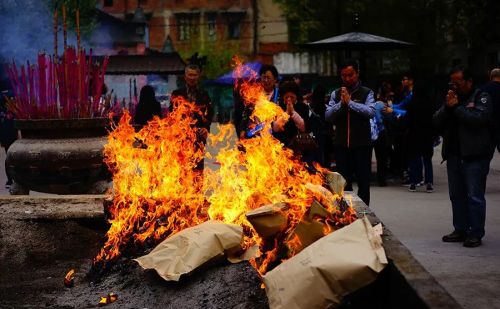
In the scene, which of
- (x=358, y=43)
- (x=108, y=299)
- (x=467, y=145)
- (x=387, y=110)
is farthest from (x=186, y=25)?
(x=108, y=299)

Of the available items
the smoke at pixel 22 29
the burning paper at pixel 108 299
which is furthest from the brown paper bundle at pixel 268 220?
the smoke at pixel 22 29

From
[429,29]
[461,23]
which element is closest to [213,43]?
[429,29]

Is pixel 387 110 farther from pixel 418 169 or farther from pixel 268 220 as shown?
pixel 268 220

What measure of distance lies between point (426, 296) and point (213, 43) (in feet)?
168

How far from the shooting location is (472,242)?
23.1 feet

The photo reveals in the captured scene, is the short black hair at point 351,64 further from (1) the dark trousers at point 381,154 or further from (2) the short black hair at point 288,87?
(1) the dark trousers at point 381,154

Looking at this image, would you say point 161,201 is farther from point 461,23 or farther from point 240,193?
point 461,23

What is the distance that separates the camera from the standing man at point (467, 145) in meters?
6.90

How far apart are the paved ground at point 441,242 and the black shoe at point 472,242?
59 millimetres

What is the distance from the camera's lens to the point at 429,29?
119ft

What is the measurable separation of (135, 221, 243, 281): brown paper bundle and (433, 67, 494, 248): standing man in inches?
130

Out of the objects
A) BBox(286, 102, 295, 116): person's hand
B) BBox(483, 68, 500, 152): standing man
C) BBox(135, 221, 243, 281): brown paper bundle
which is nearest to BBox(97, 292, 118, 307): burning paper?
BBox(135, 221, 243, 281): brown paper bundle

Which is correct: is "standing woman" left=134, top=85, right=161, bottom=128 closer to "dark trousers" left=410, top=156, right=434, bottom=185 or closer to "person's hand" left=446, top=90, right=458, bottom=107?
"person's hand" left=446, top=90, right=458, bottom=107

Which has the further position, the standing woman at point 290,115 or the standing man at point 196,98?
the standing man at point 196,98
